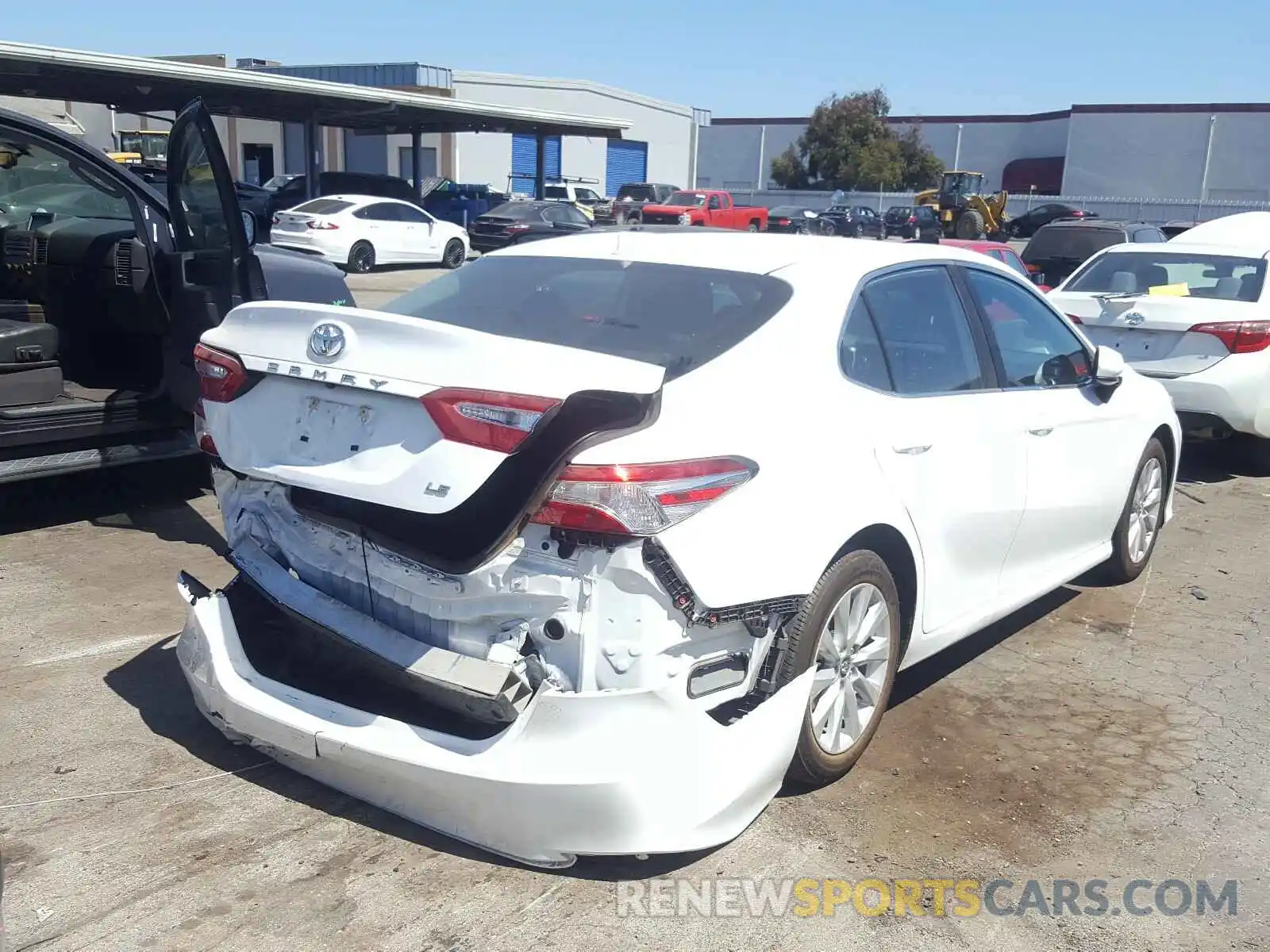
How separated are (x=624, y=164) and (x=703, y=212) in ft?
90.5

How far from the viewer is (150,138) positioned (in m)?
40.6

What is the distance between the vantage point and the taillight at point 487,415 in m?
2.91

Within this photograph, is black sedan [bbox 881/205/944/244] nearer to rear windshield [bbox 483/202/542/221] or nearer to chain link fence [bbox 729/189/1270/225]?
chain link fence [bbox 729/189/1270/225]

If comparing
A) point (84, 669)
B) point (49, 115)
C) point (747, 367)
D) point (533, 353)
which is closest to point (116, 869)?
point (84, 669)

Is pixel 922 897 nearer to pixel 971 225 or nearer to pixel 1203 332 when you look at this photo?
pixel 1203 332

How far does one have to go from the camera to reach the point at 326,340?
3.24 metres

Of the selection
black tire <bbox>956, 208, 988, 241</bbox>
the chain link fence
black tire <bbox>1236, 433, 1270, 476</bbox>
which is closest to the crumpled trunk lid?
black tire <bbox>1236, 433, 1270, 476</bbox>

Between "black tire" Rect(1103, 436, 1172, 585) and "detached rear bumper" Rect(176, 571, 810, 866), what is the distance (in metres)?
3.06

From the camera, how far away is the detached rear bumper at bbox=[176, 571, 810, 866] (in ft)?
9.34

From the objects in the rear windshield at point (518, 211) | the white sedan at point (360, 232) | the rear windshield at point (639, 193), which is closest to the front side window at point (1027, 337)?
the white sedan at point (360, 232)

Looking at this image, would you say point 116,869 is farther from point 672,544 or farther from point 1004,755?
point 1004,755

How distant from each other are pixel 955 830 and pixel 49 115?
21.8m

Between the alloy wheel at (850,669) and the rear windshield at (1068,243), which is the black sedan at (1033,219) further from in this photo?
the alloy wheel at (850,669)

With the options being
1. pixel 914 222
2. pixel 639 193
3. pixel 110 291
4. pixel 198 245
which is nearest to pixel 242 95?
pixel 639 193
